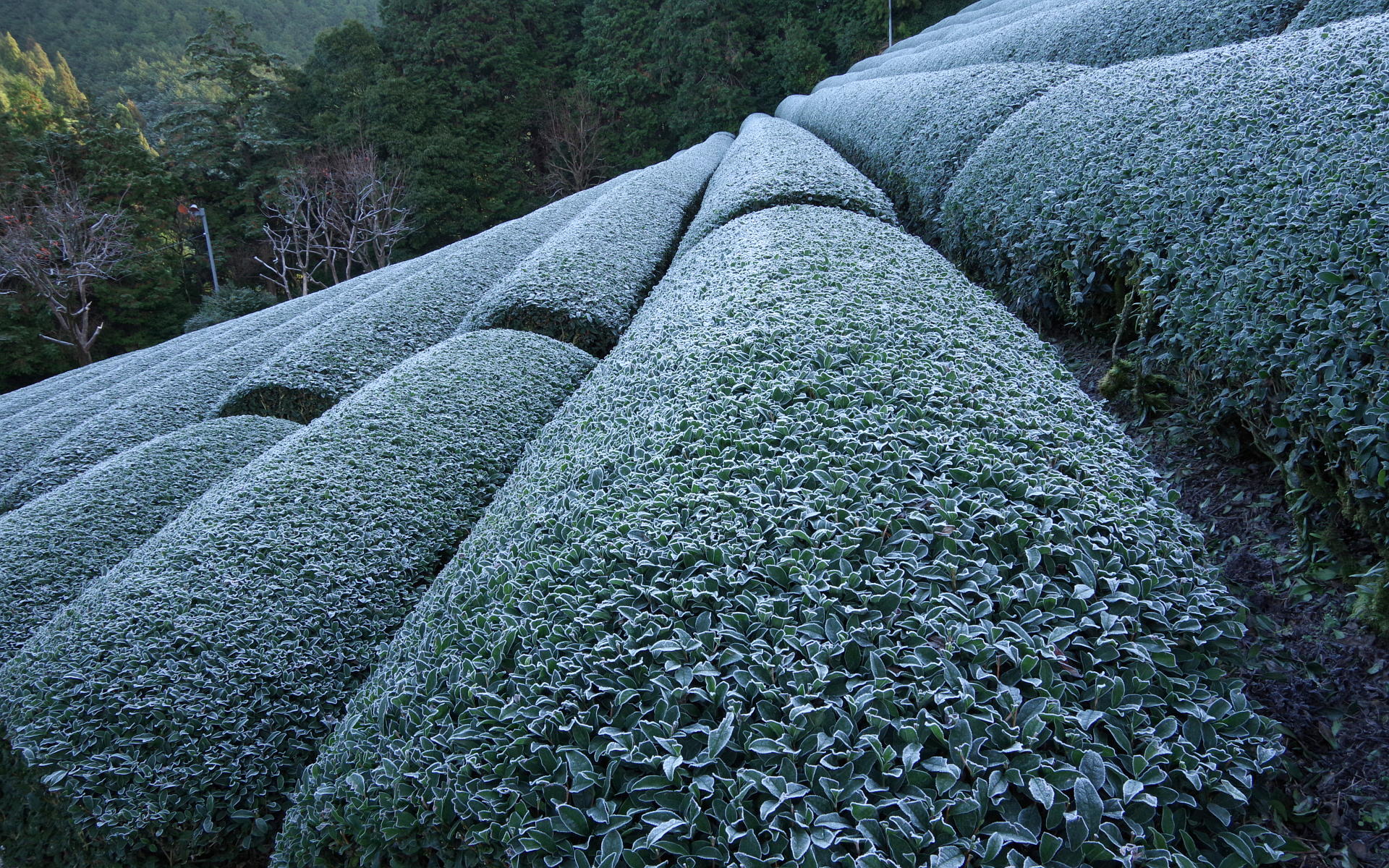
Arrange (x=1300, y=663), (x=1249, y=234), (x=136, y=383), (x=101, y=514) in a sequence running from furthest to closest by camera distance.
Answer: (x=136, y=383)
(x=101, y=514)
(x=1249, y=234)
(x=1300, y=663)

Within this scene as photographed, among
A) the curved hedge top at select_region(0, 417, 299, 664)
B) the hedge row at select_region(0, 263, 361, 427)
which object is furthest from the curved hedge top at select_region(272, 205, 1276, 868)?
the hedge row at select_region(0, 263, 361, 427)

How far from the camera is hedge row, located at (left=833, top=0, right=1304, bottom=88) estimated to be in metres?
5.57

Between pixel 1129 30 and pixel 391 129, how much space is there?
24.8 metres

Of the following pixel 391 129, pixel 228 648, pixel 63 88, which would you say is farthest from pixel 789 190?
pixel 63 88

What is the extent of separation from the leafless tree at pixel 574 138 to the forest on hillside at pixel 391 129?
94mm

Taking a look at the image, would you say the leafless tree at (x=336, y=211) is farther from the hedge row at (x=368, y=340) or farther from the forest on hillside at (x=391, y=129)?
the hedge row at (x=368, y=340)

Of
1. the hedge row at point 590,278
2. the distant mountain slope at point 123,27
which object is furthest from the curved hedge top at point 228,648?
the distant mountain slope at point 123,27

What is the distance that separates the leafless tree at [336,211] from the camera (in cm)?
2047

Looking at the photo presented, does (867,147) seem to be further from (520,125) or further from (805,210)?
(520,125)

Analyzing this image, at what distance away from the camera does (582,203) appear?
44.5 feet

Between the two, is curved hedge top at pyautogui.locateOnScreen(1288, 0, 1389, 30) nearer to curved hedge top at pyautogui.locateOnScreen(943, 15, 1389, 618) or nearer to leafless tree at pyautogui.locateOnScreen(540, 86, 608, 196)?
curved hedge top at pyautogui.locateOnScreen(943, 15, 1389, 618)

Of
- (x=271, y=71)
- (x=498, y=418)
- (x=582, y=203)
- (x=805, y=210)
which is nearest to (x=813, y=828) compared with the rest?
(x=498, y=418)

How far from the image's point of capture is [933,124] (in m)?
6.86

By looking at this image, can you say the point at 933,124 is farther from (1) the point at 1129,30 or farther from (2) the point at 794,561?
(2) the point at 794,561
